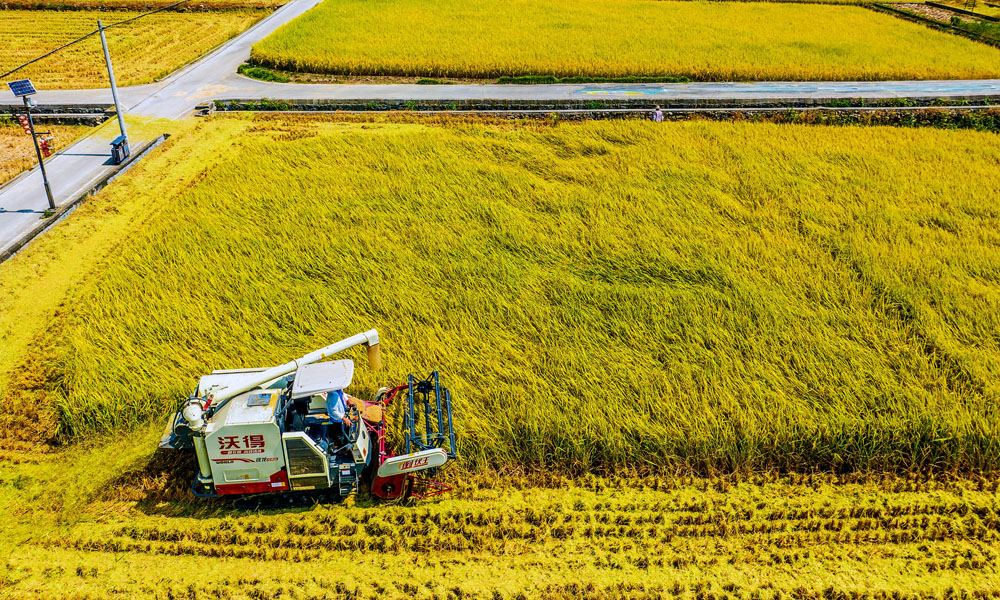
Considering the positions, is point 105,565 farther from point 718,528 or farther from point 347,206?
point 347,206

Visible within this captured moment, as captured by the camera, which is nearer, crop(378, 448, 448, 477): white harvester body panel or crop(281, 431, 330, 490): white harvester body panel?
crop(281, 431, 330, 490): white harvester body panel

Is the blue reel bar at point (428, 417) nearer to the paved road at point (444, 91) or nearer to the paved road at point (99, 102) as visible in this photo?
the paved road at point (99, 102)

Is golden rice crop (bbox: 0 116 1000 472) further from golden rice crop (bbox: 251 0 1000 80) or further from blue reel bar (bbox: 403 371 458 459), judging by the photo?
golden rice crop (bbox: 251 0 1000 80)

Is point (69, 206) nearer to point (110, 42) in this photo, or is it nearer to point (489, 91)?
point (489, 91)

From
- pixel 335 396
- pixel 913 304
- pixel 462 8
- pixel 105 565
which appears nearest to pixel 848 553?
pixel 913 304

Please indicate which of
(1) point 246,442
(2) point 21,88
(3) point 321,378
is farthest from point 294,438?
(2) point 21,88

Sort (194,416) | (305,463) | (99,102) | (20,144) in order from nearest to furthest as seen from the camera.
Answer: (194,416)
(305,463)
(20,144)
(99,102)

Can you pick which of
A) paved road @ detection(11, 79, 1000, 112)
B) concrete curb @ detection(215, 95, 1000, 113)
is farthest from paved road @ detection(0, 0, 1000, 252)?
concrete curb @ detection(215, 95, 1000, 113)

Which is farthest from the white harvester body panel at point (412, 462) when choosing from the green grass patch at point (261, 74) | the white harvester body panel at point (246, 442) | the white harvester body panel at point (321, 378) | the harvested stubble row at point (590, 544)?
the green grass patch at point (261, 74)
